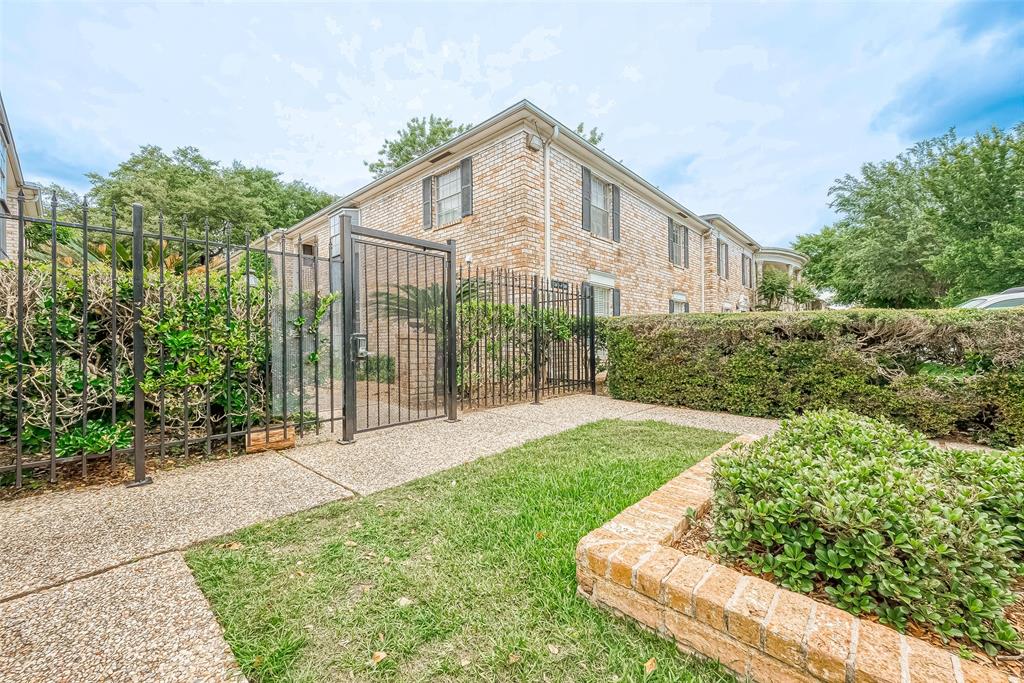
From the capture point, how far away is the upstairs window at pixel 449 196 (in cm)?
973

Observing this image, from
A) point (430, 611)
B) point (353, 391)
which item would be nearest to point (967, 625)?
point (430, 611)

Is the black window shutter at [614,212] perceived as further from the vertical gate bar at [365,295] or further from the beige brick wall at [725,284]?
the vertical gate bar at [365,295]

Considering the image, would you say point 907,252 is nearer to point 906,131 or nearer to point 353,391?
point 906,131

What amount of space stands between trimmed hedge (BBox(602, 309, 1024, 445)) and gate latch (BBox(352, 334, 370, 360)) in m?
4.35

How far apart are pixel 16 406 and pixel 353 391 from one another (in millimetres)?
2271

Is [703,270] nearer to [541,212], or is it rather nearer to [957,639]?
[541,212]

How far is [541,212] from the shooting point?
336 inches

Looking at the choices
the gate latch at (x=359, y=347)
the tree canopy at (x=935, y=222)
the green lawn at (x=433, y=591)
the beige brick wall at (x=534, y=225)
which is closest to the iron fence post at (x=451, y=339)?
the gate latch at (x=359, y=347)

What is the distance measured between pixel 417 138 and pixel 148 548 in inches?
929

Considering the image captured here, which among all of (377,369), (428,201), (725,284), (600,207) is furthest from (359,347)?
(725,284)

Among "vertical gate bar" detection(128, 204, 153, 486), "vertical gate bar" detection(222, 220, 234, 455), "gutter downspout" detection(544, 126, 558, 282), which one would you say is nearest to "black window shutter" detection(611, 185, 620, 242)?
"gutter downspout" detection(544, 126, 558, 282)

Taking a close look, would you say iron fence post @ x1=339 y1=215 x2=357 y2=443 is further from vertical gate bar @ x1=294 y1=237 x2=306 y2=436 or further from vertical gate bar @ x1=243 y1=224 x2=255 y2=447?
vertical gate bar @ x1=243 y1=224 x2=255 y2=447

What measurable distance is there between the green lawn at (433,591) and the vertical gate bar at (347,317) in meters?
1.53

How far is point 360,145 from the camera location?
22.2 meters
